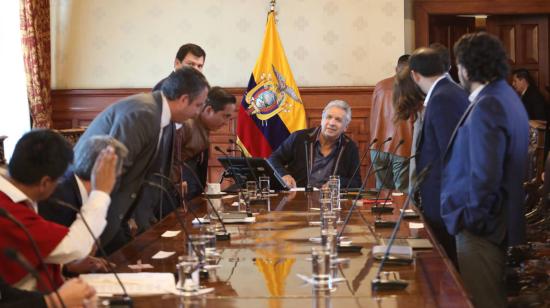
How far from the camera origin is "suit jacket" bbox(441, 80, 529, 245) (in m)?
3.42

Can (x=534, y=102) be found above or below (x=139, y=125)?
below

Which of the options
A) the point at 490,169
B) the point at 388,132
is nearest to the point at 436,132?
the point at 490,169

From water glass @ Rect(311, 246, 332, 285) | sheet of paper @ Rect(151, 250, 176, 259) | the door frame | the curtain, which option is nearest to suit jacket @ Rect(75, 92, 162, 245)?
sheet of paper @ Rect(151, 250, 176, 259)

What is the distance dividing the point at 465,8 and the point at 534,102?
4.16ft

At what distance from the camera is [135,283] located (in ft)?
8.84

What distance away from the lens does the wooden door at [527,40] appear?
9.55m

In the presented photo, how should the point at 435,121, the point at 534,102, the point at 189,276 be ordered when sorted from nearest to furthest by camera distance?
1. the point at 189,276
2. the point at 435,121
3. the point at 534,102

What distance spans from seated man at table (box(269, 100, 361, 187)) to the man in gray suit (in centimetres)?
188

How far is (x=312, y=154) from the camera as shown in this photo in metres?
6.06

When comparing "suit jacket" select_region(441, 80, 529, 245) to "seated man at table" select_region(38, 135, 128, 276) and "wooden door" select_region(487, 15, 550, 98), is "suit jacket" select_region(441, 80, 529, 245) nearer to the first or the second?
"seated man at table" select_region(38, 135, 128, 276)

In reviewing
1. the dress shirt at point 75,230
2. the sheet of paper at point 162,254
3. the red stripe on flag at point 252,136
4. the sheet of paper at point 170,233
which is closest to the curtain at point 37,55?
the red stripe on flag at point 252,136

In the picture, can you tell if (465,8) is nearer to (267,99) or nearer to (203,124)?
(267,99)

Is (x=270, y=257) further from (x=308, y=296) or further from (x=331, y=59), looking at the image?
(x=331, y=59)

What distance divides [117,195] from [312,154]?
252 centimetres
